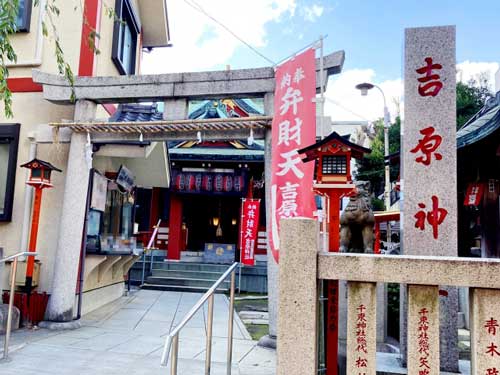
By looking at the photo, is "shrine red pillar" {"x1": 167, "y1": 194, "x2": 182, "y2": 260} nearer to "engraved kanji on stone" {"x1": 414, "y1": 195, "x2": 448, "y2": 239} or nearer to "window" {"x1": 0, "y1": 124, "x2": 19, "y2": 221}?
"window" {"x1": 0, "y1": 124, "x2": 19, "y2": 221}

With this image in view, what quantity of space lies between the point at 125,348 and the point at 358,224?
Answer: 13.2 feet

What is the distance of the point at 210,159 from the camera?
50.6 ft

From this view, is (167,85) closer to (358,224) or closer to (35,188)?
(35,188)

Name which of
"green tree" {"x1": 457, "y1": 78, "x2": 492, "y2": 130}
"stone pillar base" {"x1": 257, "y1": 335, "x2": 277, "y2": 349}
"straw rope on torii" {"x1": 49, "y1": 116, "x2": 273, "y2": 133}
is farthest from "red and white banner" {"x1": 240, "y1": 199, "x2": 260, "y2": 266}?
"green tree" {"x1": 457, "y1": 78, "x2": 492, "y2": 130}

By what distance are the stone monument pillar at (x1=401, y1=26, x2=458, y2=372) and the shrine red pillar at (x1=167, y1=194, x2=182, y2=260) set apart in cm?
1237

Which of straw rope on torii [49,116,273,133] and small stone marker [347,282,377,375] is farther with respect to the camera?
straw rope on torii [49,116,273,133]

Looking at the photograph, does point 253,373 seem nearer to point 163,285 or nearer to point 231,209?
point 163,285

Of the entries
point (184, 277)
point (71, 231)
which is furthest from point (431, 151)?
point (184, 277)

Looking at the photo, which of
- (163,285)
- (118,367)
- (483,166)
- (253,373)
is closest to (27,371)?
(118,367)

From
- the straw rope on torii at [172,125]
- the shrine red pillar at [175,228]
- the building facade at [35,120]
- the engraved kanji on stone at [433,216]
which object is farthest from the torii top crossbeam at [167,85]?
the shrine red pillar at [175,228]

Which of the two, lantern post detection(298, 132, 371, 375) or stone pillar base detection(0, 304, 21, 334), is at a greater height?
lantern post detection(298, 132, 371, 375)

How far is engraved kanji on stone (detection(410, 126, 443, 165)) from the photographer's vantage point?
14.7 feet

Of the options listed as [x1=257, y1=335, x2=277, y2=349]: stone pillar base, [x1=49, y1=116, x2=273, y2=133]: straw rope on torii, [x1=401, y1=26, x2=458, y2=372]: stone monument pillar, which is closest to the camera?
[x1=401, y1=26, x2=458, y2=372]: stone monument pillar

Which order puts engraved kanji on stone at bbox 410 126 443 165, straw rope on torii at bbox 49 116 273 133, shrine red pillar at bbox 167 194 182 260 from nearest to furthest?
1. engraved kanji on stone at bbox 410 126 443 165
2. straw rope on torii at bbox 49 116 273 133
3. shrine red pillar at bbox 167 194 182 260
